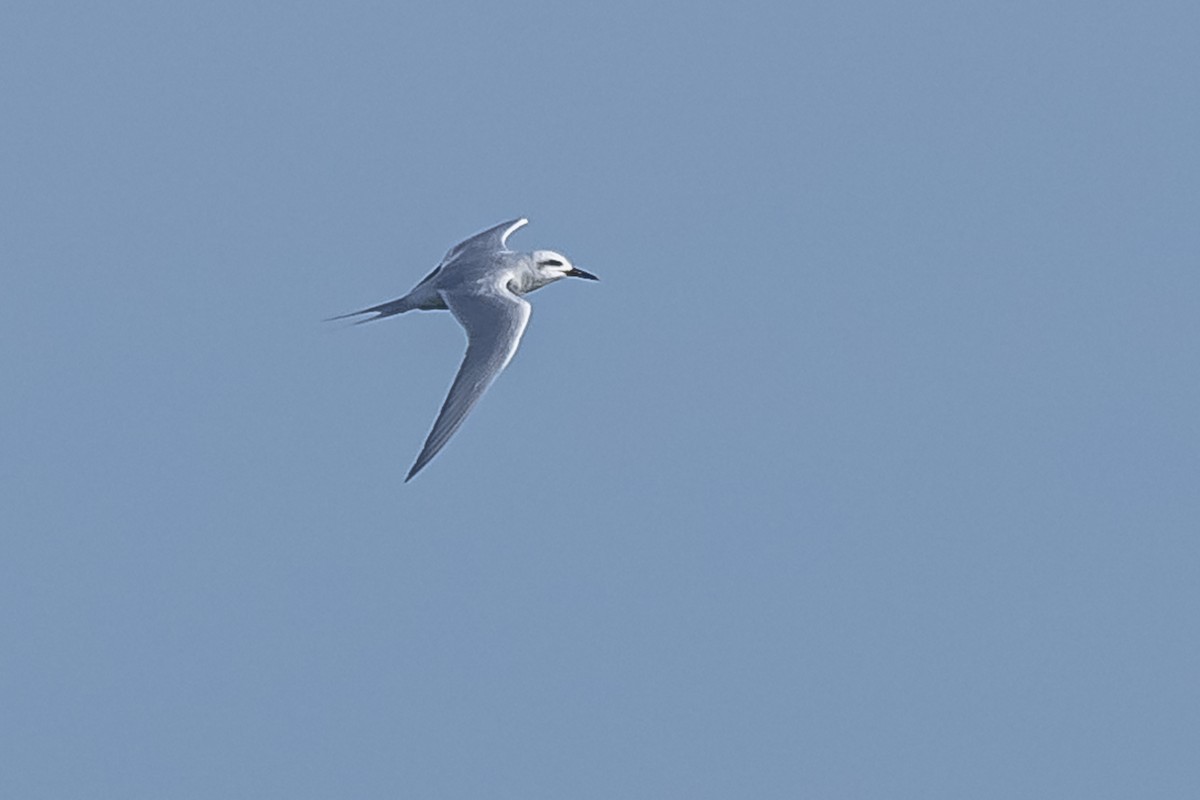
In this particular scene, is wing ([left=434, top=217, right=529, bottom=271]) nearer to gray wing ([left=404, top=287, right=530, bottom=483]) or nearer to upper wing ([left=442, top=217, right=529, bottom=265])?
upper wing ([left=442, top=217, right=529, bottom=265])

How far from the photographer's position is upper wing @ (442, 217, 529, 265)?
81.1ft

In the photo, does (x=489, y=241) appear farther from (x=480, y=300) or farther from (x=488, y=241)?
(x=480, y=300)

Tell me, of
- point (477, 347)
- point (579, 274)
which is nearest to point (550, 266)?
point (579, 274)

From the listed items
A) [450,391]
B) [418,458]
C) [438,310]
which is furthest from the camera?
[438,310]

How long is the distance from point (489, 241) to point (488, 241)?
0.5 inches

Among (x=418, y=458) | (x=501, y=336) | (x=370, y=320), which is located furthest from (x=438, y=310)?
(x=418, y=458)

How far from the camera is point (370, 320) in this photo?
76.6 feet

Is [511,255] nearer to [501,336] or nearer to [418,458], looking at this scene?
[501,336]

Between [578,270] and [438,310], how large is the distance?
2116mm

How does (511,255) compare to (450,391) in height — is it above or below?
above

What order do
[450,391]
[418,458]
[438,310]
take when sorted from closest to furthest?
[418,458] < [450,391] < [438,310]

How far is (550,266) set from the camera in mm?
24125

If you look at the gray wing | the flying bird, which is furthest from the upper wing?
the gray wing

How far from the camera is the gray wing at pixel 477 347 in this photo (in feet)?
61.6
